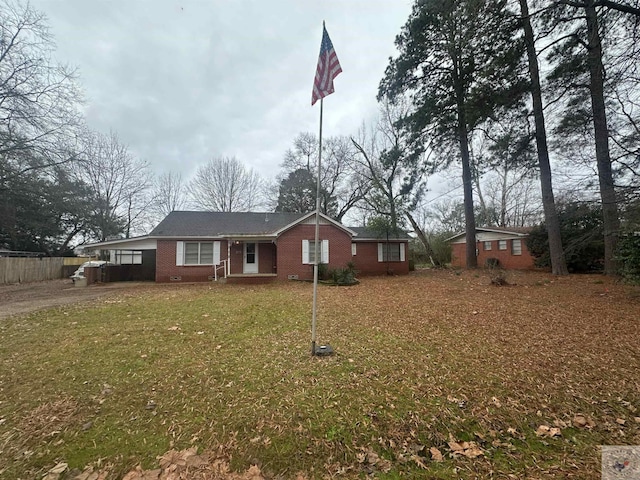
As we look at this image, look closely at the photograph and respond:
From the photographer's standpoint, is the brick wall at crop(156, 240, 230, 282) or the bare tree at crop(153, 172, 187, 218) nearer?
the brick wall at crop(156, 240, 230, 282)

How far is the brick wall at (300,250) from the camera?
47.3 ft

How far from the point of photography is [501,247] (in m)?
22.5

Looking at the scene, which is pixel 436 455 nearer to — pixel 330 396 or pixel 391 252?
pixel 330 396

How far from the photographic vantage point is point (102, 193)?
26578mm

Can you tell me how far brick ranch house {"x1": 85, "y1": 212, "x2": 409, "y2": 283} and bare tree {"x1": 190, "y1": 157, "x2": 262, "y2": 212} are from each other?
1241cm

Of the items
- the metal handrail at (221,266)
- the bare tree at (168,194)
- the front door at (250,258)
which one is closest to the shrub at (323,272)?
the front door at (250,258)

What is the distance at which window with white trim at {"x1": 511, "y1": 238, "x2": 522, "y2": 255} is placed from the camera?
69.4ft

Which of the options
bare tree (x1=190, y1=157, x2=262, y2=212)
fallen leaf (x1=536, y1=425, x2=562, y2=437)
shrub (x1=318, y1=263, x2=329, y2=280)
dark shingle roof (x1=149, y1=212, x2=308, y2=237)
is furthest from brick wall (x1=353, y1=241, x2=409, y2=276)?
bare tree (x1=190, y1=157, x2=262, y2=212)

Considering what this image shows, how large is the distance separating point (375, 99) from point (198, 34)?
12630mm

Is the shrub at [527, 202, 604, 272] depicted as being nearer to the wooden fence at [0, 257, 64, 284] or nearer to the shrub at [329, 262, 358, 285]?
the shrub at [329, 262, 358, 285]

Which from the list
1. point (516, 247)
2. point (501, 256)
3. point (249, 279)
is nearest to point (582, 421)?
point (249, 279)

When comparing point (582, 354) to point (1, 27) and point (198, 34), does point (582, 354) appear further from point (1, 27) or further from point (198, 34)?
point (1, 27)

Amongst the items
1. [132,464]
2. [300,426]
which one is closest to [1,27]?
[132,464]

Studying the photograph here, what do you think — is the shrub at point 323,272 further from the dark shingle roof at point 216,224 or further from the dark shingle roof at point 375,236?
the dark shingle roof at point 375,236
